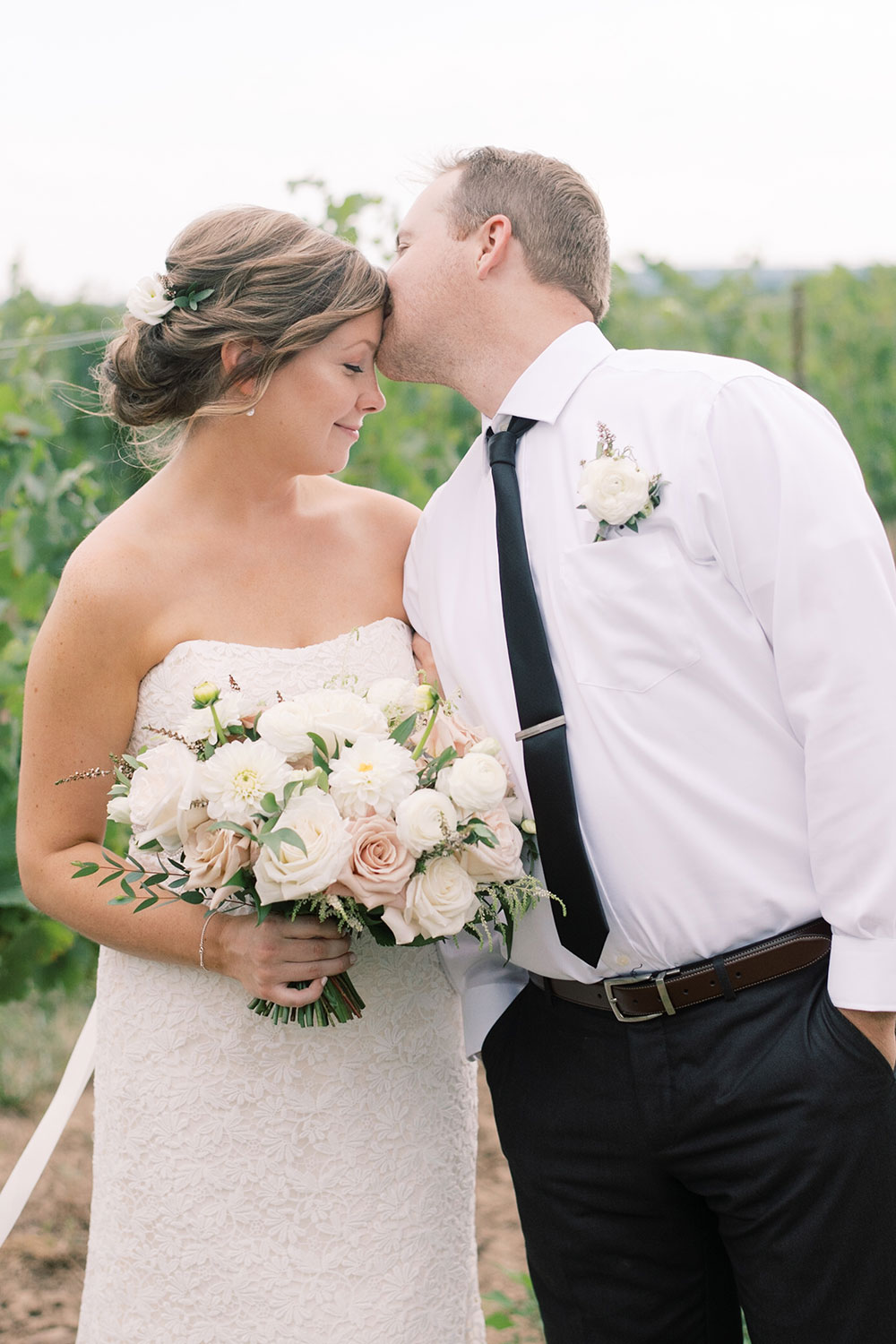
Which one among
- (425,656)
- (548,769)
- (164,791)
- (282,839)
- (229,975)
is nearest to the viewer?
(282,839)

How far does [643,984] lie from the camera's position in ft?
7.30

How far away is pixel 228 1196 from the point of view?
2.47 meters

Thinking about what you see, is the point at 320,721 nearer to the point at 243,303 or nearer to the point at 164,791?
the point at 164,791

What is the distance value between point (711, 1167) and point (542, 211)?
6.17 ft

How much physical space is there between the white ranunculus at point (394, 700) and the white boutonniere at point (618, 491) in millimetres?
453

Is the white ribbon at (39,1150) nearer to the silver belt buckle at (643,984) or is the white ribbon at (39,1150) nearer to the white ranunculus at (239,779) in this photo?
the white ranunculus at (239,779)

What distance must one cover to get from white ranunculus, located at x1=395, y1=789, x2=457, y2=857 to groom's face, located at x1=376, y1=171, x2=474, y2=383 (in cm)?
111

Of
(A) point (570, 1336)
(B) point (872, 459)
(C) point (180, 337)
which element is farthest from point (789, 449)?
(B) point (872, 459)

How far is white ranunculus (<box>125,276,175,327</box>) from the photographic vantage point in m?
2.57

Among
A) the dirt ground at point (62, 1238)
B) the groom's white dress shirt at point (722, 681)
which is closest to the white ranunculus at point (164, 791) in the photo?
the groom's white dress shirt at point (722, 681)

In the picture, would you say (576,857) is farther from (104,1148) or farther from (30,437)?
(30,437)

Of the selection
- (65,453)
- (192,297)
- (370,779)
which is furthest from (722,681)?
(65,453)

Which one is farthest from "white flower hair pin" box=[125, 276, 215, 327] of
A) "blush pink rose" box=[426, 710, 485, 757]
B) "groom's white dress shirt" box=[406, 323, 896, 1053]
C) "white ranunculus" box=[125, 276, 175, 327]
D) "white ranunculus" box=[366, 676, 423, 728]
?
"blush pink rose" box=[426, 710, 485, 757]

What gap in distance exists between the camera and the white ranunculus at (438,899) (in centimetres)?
199
